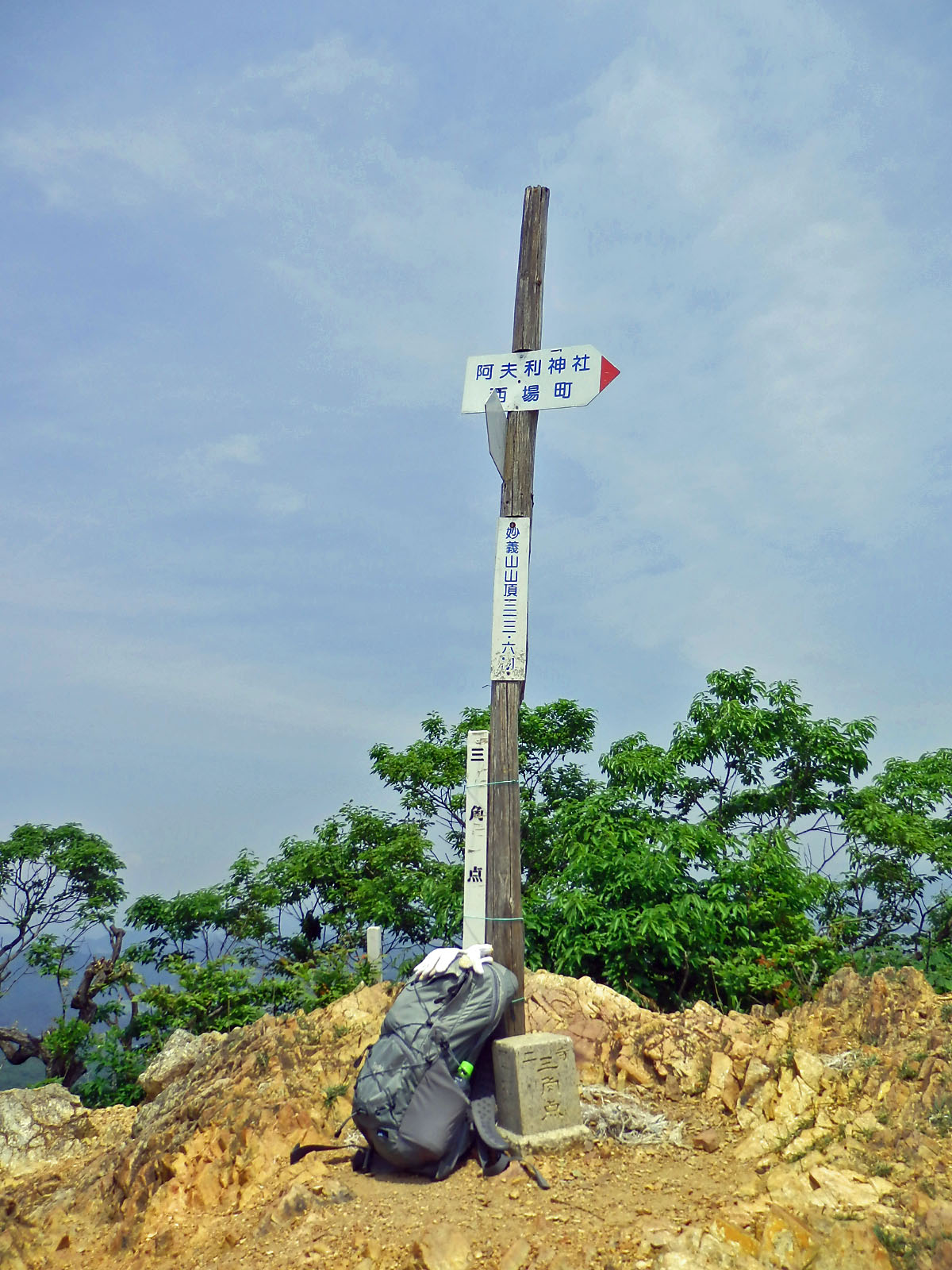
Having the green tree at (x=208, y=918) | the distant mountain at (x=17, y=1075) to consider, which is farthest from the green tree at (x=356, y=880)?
the distant mountain at (x=17, y=1075)

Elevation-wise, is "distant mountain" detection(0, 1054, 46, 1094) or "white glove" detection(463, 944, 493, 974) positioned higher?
"white glove" detection(463, 944, 493, 974)

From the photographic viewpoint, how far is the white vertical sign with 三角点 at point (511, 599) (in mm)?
5168

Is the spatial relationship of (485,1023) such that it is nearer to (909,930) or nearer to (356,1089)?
(356,1089)

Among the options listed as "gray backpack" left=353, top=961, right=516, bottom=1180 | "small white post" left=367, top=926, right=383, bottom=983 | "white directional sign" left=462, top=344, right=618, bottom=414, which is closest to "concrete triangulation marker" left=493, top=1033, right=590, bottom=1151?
"gray backpack" left=353, top=961, right=516, bottom=1180

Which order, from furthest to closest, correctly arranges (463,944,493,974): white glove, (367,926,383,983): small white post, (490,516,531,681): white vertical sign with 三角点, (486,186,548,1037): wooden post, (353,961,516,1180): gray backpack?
(367,926,383,983): small white post → (490,516,531,681): white vertical sign with 三角点 → (486,186,548,1037): wooden post → (463,944,493,974): white glove → (353,961,516,1180): gray backpack

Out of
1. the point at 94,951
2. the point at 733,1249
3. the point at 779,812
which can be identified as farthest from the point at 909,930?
the point at 94,951

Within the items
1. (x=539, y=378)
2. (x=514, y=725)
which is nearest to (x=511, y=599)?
(x=514, y=725)

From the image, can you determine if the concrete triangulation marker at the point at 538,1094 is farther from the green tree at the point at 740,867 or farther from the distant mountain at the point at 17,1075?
the distant mountain at the point at 17,1075

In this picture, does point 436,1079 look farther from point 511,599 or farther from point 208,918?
point 208,918

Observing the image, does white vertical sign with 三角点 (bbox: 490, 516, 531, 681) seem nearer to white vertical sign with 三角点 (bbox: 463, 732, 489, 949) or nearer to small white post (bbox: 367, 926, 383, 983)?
white vertical sign with 三角点 (bbox: 463, 732, 489, 949)

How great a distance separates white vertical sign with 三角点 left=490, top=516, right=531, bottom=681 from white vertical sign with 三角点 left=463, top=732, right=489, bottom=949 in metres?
0.42

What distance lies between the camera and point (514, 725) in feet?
16.7

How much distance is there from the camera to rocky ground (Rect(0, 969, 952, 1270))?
11.2ft

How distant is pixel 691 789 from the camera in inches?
350
